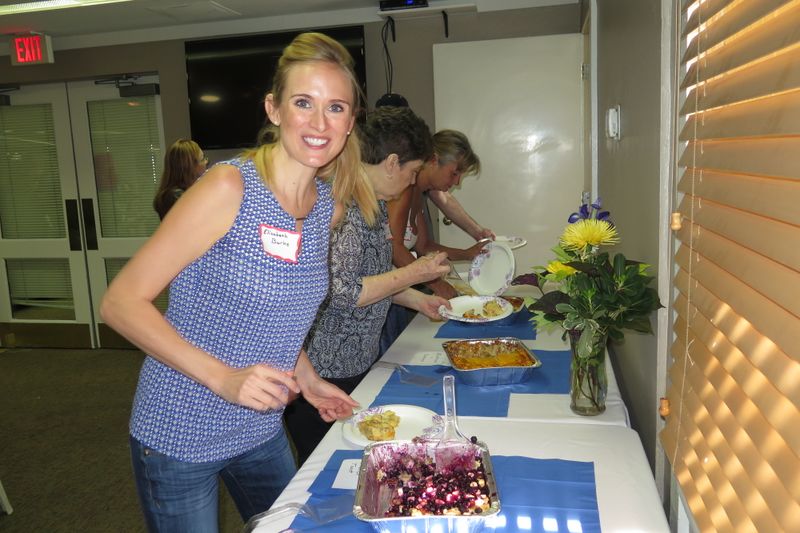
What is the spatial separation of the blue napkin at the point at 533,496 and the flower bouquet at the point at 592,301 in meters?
0.28

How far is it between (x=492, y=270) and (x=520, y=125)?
171cm

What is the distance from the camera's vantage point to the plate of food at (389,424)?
4.52 feet

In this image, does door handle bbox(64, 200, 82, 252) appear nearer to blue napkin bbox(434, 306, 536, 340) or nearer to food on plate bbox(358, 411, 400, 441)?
blue napkin bbox(434, 306, 536, 340)

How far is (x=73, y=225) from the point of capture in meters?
5.09

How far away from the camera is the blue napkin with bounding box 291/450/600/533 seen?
3.47 feet

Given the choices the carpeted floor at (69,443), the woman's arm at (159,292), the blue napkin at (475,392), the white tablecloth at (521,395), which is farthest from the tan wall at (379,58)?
the woman's arm at (159,292)

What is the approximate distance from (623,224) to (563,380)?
592 millimetres

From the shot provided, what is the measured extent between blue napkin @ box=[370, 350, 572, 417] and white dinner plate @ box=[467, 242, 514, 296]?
0.66 meters

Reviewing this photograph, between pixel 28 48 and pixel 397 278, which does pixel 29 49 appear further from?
pixel 397 278

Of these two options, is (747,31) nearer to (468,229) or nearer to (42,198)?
(468,229)

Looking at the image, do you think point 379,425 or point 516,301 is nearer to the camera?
point 379,425

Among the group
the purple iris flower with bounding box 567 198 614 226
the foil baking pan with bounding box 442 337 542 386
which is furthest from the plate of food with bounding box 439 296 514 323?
the purple iris flower with bounding box 567 198 614 226

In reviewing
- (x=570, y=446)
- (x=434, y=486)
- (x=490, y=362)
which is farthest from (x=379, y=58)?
(x=434, y=486)

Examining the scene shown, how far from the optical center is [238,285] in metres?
1.16
